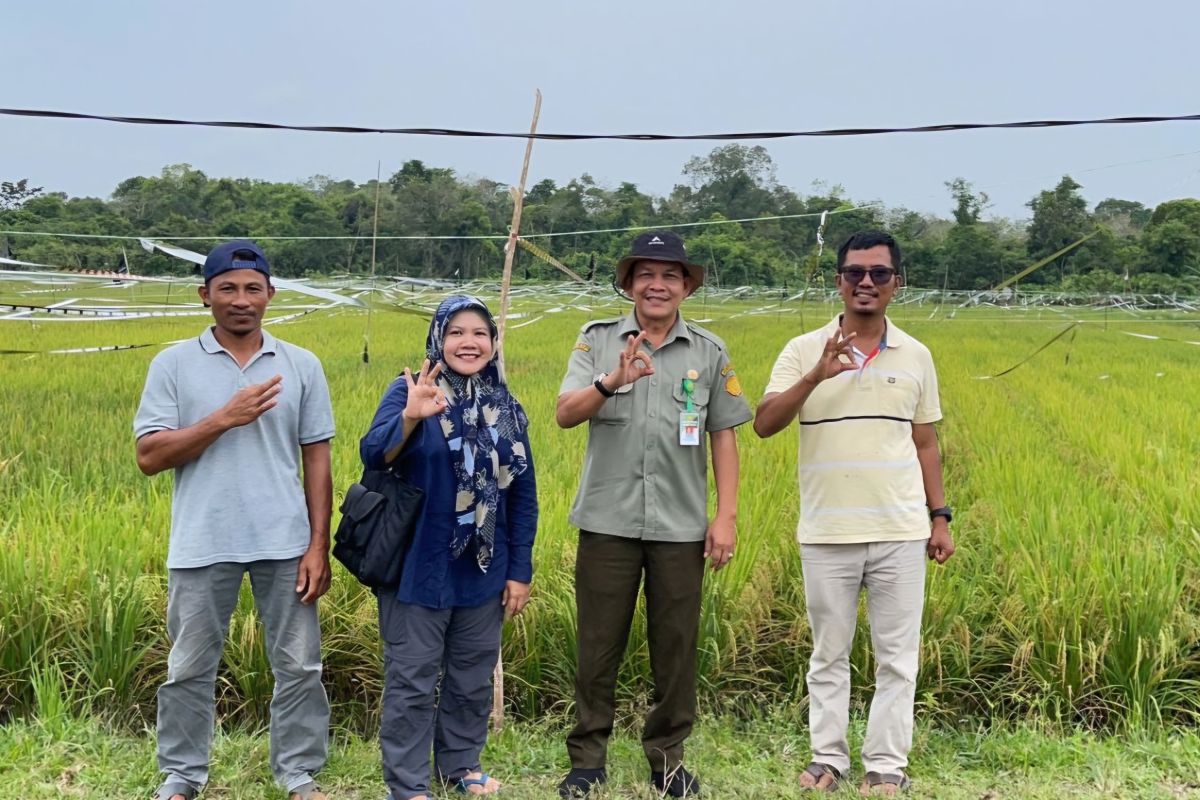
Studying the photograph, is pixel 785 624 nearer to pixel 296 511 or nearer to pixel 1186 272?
pixel 296 511

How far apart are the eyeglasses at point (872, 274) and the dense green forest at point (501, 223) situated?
384 cm

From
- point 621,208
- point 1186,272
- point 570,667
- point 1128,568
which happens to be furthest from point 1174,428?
point 1186,272

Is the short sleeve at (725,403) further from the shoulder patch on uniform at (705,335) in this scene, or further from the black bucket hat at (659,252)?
the black bucket hat at (659,252)

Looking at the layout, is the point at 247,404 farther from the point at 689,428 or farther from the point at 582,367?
the point at 689,428

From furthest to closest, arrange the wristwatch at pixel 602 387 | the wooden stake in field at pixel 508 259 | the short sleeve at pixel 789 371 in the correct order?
the wooden stake in field at pixel 508 259 → the short sleeve at pixel 789 371 → the wristwatch at pixel 602 387

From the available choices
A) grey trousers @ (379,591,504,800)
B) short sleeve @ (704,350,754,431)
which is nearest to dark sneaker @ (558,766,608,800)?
grey trousers @ (379,591,504,800)

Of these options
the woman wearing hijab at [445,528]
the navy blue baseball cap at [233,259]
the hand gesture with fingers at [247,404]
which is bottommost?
the woman wearing hijab at [445,528]

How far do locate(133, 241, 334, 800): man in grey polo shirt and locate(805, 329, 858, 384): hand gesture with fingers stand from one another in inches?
50.9

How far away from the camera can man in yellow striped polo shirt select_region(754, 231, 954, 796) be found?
2459 mm

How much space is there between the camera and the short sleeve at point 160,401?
86.5 inches

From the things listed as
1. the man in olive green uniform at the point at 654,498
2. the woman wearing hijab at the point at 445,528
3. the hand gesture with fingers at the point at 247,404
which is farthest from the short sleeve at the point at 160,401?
the man in olive green uniform at the point at 654,498

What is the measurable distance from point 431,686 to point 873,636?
1.23m

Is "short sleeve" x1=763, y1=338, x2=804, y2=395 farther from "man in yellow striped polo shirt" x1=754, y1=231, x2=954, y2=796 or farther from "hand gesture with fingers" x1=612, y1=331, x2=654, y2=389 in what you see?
"hand gesture with fingers" x1=612, y1=331, x2=654, y2=389

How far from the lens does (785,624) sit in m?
3.31
